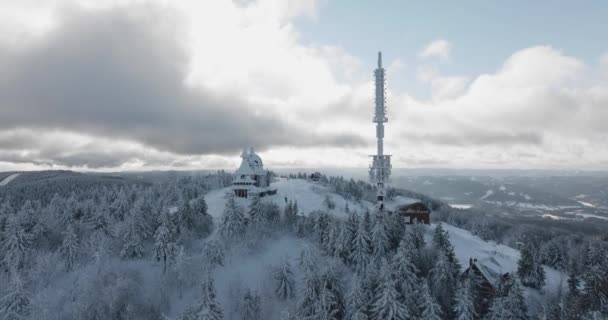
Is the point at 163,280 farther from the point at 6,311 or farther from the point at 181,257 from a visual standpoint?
the point at 6,311

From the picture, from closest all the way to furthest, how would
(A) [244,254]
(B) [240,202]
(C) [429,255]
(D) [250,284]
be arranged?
(C) [429,255], (D) [250,284], (A) [244,254], (B) [240,202]

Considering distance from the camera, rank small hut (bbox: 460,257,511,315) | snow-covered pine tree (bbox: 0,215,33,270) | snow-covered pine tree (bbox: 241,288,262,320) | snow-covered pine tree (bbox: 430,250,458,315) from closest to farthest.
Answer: snow-covered pine tree (bbox: 430,250,458,315)
small hut (bbox: 460,257,511,315)
snow-covered pine tree (bbox: 241,288,262,320)
snow-covered pine tree (bbox: 0,215,33,270)

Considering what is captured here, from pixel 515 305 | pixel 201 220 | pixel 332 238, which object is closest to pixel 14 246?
pixel 201 220

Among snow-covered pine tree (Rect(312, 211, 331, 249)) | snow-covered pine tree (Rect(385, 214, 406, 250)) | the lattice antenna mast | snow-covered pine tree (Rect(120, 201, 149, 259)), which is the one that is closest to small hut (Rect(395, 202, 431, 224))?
the lattice antenna mast

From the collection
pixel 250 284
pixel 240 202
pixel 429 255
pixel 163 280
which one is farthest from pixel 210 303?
pixel 240 202

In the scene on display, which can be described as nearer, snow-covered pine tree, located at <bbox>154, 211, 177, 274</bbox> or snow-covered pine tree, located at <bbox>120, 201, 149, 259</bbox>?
snow-covered pine tree, located at <bbox>154, 211, 177, 274</bbox>

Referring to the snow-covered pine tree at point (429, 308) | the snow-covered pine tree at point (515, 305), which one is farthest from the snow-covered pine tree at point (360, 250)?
the snow-covered pine tree at point (515, 305)

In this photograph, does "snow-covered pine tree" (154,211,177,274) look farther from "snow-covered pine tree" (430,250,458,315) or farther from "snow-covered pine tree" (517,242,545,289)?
"snow-covered pine tree" (517,242,545,289)
